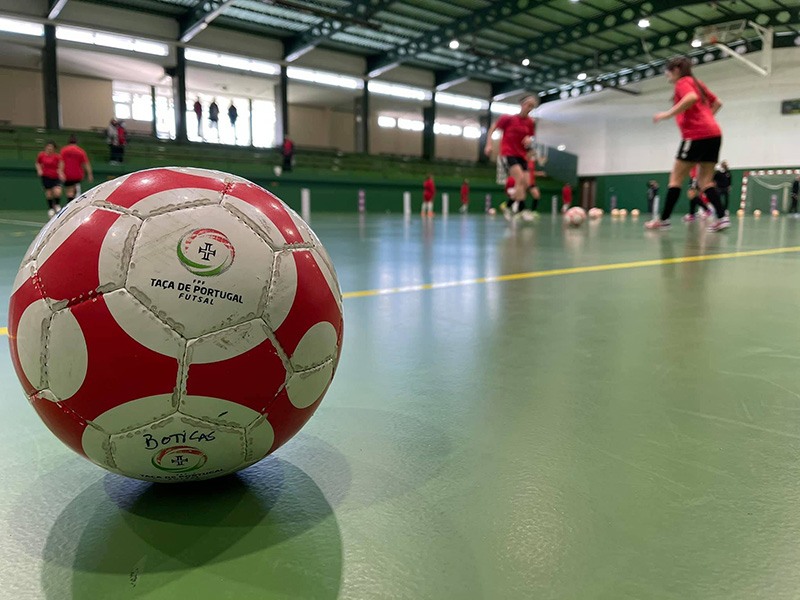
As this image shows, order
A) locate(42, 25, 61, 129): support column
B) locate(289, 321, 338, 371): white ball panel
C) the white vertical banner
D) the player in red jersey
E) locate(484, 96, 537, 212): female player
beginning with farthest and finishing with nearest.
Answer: the white vertical banner
locate(42, 25, 61, 129): support column
the player in red jersey
locate(484, 96, 537, 212): female player
locate(289, 321, 338, 371): white ball panel

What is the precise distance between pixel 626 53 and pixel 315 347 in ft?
94.9

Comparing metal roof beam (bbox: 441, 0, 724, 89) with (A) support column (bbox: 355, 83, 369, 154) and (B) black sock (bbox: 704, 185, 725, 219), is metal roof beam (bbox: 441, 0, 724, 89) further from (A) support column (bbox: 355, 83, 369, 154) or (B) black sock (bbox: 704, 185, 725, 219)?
(B) black sock (bbox: 704, 185, 725, 219)

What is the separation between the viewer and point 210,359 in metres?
0.85

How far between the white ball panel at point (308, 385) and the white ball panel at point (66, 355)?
1.04ft

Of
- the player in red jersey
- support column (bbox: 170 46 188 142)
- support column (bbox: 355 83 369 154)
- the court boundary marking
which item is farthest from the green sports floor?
support column (bbox: 355 83 369 154)

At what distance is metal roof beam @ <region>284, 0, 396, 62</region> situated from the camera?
64.6 feet

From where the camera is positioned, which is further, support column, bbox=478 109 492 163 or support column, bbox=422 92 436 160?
support column, bbox=478 109 492 163

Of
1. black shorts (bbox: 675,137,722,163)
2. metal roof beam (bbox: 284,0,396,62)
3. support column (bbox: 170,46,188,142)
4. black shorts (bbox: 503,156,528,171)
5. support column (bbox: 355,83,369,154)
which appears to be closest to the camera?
black shorts (bbox: 675,137,722,163)

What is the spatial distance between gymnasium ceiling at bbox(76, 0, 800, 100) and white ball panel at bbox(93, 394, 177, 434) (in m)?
19.4

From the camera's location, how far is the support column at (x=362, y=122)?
27312 millimetres

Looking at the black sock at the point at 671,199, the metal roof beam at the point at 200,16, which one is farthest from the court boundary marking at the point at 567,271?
the metal roof beam at the point at 200,16

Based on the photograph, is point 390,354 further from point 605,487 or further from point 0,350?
point 0,350

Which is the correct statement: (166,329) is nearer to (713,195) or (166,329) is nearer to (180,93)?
(713,195)

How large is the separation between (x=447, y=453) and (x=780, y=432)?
2.40ft
